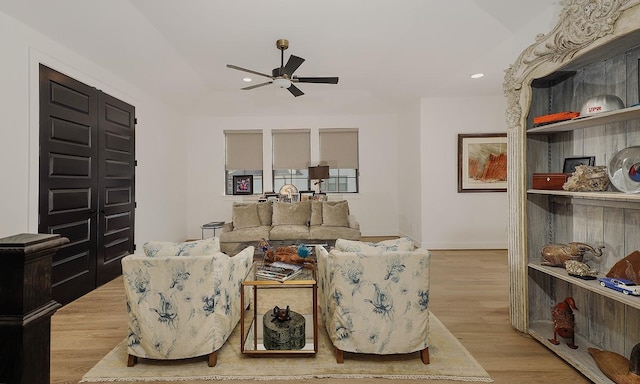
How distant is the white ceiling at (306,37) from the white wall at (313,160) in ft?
4.50

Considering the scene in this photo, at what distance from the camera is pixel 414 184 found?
6.16m

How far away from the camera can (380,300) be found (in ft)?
6.84

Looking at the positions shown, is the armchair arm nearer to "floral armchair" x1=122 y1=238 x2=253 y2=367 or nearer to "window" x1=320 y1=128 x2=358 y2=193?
"window" x1=320 y1=128 x2=358 y2=193

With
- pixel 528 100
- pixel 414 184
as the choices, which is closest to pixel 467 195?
pixel 414 184

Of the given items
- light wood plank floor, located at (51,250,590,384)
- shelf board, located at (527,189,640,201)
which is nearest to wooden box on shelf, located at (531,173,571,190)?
shelf board, located at (527,189,640,201)

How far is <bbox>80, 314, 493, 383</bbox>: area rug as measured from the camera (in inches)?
→ 80.9

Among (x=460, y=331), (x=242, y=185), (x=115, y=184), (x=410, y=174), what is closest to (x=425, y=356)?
(x=460, y=331)

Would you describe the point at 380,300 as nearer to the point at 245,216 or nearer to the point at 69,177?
the point at 69,177

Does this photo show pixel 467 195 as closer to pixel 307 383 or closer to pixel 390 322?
pixel 390 322

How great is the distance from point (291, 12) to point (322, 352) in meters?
3.18

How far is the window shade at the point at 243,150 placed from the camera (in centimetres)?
711

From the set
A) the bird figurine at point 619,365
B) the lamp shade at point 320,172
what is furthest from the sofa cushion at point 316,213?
the bird figurine at point 619,365

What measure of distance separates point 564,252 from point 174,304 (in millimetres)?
2735

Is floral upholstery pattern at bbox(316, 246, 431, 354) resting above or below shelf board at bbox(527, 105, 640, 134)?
below
